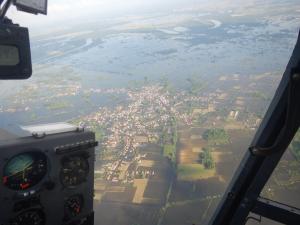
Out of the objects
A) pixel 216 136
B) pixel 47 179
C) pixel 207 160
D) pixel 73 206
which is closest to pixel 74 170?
pixel 47 179

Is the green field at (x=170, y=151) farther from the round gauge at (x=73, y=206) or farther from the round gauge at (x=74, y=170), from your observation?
the round gauge at (x=74, y=170)

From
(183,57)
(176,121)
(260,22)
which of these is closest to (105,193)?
(176,121)

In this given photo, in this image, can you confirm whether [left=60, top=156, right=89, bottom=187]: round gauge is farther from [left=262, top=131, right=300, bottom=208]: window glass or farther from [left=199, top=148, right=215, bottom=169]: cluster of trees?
[left=199, top=148, right=215, bottom=169]: cluster of trees

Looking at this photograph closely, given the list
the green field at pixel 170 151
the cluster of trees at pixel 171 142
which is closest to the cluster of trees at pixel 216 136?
the cluster of trees at pixel 171 142

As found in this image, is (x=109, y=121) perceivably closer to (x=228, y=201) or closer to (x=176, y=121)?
(x=176, y=121)

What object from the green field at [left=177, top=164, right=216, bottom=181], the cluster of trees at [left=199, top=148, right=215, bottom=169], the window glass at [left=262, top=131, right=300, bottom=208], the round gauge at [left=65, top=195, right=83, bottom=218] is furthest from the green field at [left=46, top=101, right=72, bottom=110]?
the round gauge at [left=65, top=195, right=83, bottom=218]

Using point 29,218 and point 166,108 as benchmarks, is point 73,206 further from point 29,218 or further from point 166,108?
point 166,108
